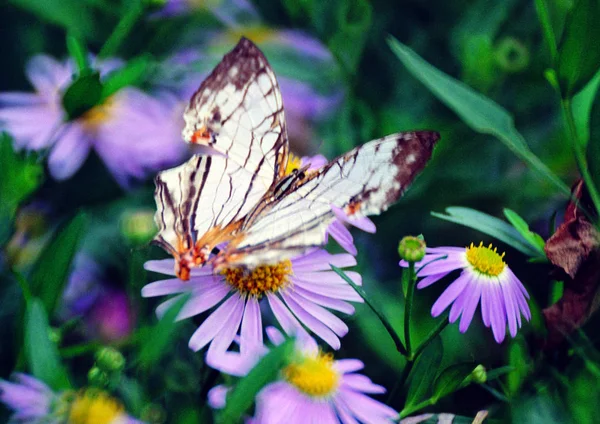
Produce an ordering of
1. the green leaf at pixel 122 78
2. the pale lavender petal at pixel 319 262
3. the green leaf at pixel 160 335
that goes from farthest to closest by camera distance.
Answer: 1. the green leaf at pixel 122 78
2. the pale lavender petal at pixel 319 262
3. the green leaf at pixel 160 335

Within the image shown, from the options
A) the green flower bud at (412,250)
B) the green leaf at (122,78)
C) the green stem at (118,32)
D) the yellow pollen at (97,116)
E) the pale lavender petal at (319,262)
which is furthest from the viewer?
the yellow pollen at (97,116)

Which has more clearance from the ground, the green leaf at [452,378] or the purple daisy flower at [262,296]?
the purple daisy flower at [262,296]

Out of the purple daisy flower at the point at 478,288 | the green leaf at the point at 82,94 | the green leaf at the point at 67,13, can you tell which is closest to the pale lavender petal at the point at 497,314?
the purple daisy flower at the point at 478,288

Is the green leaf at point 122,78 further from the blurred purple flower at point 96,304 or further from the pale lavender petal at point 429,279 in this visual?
the pale lavender petal at point 429,279

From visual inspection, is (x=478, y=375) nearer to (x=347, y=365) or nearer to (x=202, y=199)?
(x=347, y=365)

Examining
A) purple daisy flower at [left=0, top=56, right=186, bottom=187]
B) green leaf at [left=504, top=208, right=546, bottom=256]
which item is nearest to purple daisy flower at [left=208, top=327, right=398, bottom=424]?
green leaf at [left=504, top=208, right=546, bottom=256]

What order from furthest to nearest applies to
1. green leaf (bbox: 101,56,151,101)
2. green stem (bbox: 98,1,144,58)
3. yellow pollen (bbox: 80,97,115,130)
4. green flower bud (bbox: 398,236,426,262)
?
yellow pollen (bbox: 80,97,115,130) < green stem (bbox: 98,1,144,58) < green leaf (bbox: 101,56,151,101) < green flower bud (bbox: 398,236,426,262)

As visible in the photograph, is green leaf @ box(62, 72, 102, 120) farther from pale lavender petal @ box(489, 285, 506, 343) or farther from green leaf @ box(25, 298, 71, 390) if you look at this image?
pale lavender petal @ box(489, 285, 506, 343)
